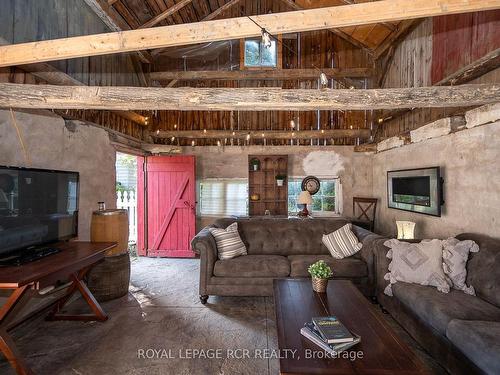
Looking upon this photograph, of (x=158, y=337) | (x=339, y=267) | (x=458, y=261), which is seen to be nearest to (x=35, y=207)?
(x=158, y=337)

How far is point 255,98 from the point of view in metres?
2.67

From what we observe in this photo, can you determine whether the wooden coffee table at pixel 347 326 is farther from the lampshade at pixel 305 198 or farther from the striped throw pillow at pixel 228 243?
Answer: the lampshade at pixel 305 198

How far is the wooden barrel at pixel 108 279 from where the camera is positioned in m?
3.29

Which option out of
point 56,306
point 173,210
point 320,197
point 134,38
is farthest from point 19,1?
point 320,197

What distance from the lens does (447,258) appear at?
2615 mm

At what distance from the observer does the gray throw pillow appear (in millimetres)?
2510

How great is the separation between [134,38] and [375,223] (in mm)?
5499

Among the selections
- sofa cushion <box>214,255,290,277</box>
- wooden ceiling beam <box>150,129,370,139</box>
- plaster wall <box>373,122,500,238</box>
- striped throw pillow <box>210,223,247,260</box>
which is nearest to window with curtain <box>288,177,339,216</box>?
wooden ceiling beam <box>150,129,370,139</box>

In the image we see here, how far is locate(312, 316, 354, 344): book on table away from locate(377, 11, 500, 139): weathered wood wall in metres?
3.04

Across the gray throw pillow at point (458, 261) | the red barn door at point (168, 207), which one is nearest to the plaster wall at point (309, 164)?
the red barn door at point (168, 207)

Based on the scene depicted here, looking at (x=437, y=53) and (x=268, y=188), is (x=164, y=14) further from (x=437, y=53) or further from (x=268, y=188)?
(x=437, y=53)

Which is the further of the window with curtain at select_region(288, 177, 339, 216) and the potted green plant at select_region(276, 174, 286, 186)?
the window with curtain at select_region(288, 177, 339, 216)

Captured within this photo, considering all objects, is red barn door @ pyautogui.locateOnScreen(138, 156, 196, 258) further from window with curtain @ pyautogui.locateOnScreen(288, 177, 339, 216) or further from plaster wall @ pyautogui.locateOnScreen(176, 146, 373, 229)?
window with curtain @ pyautogui.locateOnScreen(288, 177, 339, 216)

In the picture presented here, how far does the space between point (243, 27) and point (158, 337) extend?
117 inches
